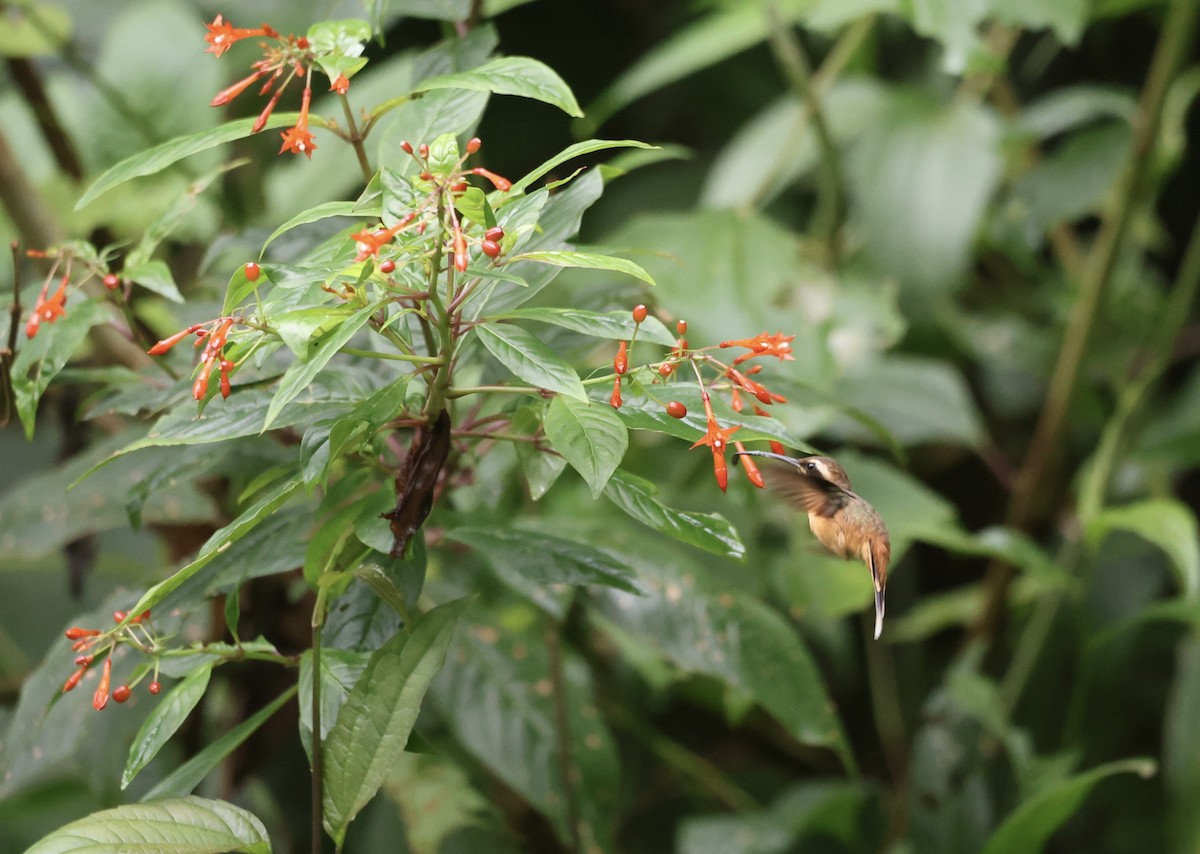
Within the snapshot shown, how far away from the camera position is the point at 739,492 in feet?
2.95

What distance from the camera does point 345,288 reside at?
0.39 meters

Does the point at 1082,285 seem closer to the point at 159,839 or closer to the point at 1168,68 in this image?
the point at 1168,68

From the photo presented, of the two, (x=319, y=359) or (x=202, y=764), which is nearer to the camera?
(x=319, y=359)

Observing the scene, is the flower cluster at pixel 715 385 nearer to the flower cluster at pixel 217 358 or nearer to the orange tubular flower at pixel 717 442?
the orange tubular flower at pixel 717 442

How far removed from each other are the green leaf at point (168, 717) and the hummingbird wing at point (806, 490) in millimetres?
262

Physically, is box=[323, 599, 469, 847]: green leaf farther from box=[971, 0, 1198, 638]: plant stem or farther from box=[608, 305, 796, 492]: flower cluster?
box=[971, 0, 1198, 638]: plant stem

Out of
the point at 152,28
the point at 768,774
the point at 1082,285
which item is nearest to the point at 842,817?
the point at 768,774

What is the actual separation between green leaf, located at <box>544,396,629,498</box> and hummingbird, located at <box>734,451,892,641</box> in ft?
0.39

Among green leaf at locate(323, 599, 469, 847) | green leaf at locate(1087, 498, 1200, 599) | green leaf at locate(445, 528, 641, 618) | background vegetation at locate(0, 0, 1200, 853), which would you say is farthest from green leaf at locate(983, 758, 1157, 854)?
green leaf at locate(323, 599, 469, 847)

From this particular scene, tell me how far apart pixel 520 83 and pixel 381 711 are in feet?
0.82

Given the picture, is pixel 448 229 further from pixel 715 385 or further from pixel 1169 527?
pixel 1169 527

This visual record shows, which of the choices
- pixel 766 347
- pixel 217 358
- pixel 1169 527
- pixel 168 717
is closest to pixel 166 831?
pixel 168 717

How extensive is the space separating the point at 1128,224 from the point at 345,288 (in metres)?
0.91

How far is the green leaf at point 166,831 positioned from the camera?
1.31ft
